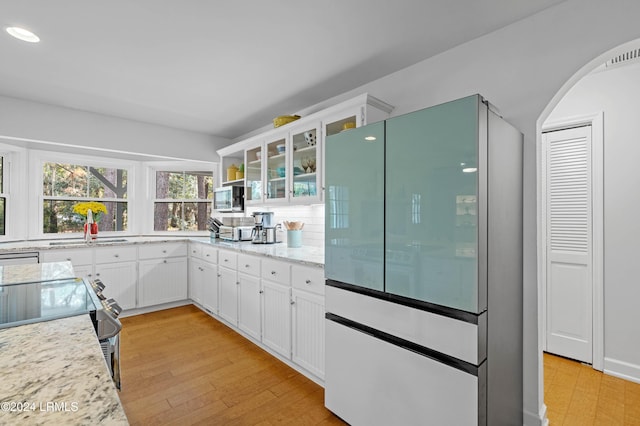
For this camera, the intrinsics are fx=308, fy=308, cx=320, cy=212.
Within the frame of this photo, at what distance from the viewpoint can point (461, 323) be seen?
141cm

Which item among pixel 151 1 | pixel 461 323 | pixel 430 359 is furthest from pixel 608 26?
pixel 151 1

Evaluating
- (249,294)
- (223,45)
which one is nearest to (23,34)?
(223,45)

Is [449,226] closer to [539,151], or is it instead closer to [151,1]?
[539,151]

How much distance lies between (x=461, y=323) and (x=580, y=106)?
2.53m

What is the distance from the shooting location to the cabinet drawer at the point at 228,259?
129 inches

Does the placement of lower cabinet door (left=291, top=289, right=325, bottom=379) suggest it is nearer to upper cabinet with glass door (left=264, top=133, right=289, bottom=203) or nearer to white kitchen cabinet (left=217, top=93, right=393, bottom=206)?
white kitchen cabinet (left=217, top=93, right=393, bottom=206)

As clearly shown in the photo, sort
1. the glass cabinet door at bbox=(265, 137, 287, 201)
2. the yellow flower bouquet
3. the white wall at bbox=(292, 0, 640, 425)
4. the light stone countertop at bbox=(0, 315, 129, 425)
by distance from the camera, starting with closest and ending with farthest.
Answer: the light stone countertop at bbox=(0, 315, 129, 425), the white wall at bbox=(292, 0, 640, 425), the glass cabinet door at bbox=(265, 137, 287, 201), the yellow flower bouquet

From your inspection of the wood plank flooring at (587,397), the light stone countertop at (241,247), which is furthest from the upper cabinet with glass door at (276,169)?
the wood plank flooring at (587,397)

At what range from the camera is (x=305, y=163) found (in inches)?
121

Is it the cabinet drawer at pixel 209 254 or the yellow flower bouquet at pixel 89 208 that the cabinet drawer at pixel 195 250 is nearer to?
the cabinet drawer at pixel 209 254

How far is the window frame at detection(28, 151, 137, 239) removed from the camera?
12.4ft

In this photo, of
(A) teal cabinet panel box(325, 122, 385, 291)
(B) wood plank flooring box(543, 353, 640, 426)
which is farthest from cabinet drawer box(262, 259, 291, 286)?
(B) wood plank flooring box(543, 353, 640, 426)

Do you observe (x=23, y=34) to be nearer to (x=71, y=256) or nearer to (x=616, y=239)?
(x=71, y=256)

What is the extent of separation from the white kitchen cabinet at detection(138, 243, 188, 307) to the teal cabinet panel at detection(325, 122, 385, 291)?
3.02m
